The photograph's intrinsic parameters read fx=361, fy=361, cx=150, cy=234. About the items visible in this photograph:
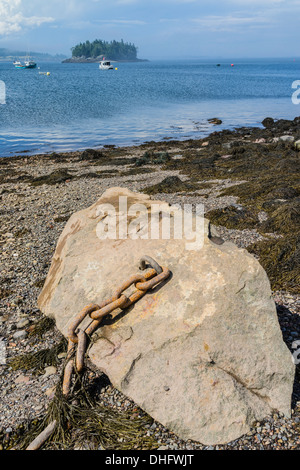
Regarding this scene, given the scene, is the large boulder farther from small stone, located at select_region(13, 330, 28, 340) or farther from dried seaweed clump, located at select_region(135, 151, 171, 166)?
dried seaweed clump, located at select_region(135, 151, 171, 166)

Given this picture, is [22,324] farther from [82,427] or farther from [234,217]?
[234,217]

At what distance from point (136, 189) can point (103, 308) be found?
10.4 meters

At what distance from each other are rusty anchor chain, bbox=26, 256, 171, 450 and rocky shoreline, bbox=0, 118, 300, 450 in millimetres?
400

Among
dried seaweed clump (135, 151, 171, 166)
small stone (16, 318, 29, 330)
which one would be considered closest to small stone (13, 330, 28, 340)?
small stone (16, 318, 29, 330)

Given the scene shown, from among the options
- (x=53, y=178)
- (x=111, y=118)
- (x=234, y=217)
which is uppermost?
(x=234, y=217)

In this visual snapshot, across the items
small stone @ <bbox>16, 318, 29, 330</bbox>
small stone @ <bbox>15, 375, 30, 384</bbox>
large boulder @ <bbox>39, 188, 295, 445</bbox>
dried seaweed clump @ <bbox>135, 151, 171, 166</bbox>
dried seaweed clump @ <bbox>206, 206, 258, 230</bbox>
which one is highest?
large boulder @ <bbox>39, 188, 295, 445</bbox>

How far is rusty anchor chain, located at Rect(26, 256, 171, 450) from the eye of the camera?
3.65 meters

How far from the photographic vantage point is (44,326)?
538 cm

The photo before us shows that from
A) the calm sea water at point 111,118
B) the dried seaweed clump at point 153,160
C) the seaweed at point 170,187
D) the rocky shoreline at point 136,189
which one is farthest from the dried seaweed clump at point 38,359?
the calm sea water at point 111,118

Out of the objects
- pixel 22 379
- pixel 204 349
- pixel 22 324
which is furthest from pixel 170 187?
pixel 204 349

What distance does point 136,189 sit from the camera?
13.7m

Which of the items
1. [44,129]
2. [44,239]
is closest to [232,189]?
[44,239]

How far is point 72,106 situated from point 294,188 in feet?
128

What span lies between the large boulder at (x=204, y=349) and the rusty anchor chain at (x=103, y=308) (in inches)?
4.9
